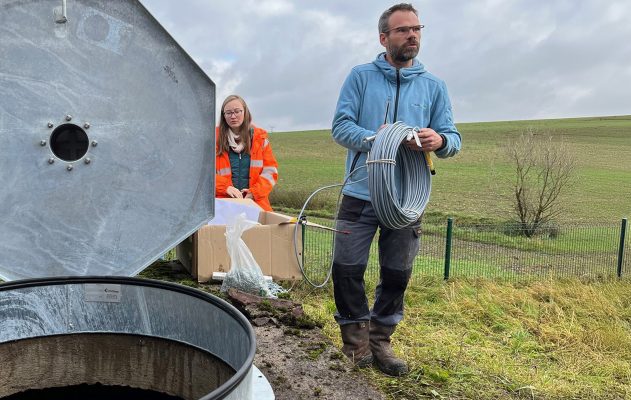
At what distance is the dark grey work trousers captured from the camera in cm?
334

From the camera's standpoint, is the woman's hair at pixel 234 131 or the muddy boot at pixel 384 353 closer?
→ the muddy boot at pixel 384 353

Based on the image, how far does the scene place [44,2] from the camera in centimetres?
245

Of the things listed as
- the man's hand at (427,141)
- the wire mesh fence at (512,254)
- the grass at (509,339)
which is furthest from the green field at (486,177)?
the man's hand at (427,141)

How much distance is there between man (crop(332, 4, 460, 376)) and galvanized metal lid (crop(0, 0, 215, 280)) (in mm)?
912

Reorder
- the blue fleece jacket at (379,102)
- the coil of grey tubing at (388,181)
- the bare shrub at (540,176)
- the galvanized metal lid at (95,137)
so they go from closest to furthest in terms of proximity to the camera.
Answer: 1. the galvanized metal lid at (95,137)
2. the coil of grey tubing at (388,181)
3. the blue fleece jacket at (379,102)
4. the bare shrub at (540,176)

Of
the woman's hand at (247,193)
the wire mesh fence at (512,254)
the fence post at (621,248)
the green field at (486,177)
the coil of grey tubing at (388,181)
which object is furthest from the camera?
the green field at (486,177)

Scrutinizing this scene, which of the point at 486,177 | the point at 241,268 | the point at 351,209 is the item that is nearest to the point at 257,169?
the point at 241,268

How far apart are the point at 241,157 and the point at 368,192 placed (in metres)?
2.14

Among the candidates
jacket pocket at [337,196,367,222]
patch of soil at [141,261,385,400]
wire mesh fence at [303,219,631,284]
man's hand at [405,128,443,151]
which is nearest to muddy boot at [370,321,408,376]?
patch of soil at [141,261,385,400]

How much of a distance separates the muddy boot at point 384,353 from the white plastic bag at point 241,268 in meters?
1.19

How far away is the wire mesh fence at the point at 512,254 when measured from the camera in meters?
7.47

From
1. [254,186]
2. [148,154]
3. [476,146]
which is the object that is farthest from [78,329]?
[476,146]

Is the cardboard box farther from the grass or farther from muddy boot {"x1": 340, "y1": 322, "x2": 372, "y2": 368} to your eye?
muddy boot {"x1": 340, "y1": 322, "x2": 372, "y2": 368}

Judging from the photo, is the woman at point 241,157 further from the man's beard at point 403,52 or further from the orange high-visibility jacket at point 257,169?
the man's beard at point 403,52
